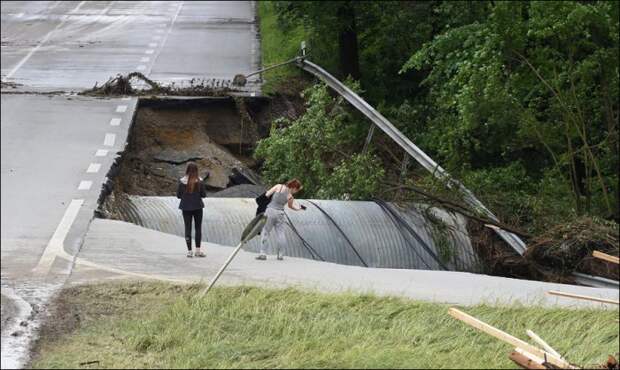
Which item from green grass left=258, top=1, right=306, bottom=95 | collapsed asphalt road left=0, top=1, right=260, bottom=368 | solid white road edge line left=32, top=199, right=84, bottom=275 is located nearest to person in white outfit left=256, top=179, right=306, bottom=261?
collapsed asphalt road left=0, top=1, right=260, bottom=368

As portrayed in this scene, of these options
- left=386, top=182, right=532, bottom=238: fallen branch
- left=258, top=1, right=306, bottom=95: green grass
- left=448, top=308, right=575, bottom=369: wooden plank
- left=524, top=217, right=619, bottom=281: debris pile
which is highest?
left=448, top=308, right=575, bottom=369: wooden plank

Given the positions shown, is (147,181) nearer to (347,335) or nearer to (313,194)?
(313,194)

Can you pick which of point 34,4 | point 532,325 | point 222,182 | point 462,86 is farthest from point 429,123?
point 34,4

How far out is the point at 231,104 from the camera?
2541 cm

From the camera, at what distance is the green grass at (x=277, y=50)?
2733 centimetres

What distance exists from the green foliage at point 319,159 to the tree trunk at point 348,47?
6.34 meters

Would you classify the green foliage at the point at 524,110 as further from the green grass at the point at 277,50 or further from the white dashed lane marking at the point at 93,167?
the white dashed lane marking at the point at 93,167

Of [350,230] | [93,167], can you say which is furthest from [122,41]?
[350,230]

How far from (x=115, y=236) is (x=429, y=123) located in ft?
36.7

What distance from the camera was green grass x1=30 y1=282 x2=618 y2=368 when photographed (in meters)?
9.62

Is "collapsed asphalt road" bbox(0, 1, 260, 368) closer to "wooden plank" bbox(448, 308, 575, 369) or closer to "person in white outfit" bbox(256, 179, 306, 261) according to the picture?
"person in white outfit" bbox(256, 179, 306, 261)

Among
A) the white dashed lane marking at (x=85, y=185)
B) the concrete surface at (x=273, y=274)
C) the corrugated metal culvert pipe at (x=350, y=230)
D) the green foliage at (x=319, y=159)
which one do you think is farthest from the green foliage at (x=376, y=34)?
the concrete surface at (x=273, y=274)

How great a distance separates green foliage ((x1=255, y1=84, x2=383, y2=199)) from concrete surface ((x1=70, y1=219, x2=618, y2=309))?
3.44 meters

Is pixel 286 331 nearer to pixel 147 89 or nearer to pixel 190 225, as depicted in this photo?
pixel 190 225
